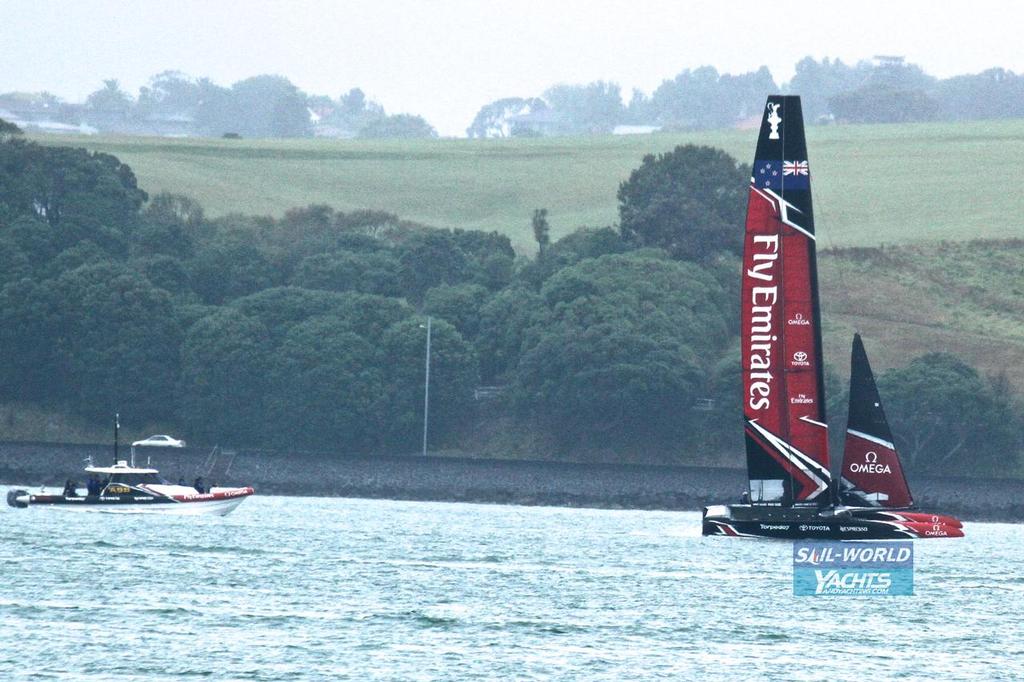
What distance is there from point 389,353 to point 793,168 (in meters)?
61.0

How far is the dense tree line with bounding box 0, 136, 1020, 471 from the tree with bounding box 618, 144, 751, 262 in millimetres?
2893

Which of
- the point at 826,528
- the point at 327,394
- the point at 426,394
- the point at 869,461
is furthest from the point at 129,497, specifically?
the point at 327,394

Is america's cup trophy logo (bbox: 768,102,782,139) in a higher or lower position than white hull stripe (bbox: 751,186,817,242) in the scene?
higher

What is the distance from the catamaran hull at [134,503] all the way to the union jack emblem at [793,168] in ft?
92.4

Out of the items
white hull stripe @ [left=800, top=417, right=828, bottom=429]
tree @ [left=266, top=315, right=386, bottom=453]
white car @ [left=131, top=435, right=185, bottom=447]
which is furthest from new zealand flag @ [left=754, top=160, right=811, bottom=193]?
tree @ [left=266, top=315, right=386, bottom=453]

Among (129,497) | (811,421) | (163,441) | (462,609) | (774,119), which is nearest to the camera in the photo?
(462,609)

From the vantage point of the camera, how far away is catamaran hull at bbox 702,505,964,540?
2255 inches

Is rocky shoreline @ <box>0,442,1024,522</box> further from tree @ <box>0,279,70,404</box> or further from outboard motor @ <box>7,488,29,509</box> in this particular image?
outboard motor @ <box>7,488,29,509</box>

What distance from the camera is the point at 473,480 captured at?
10144 centimetres

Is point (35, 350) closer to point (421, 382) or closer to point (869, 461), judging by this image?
point (421, 382)

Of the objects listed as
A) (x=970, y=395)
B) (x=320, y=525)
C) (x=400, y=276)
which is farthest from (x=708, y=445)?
(x=320, y=525)

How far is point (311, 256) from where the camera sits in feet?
463

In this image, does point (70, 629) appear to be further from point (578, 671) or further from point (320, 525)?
point (320, 525)

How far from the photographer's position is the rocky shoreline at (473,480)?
96.3 m
